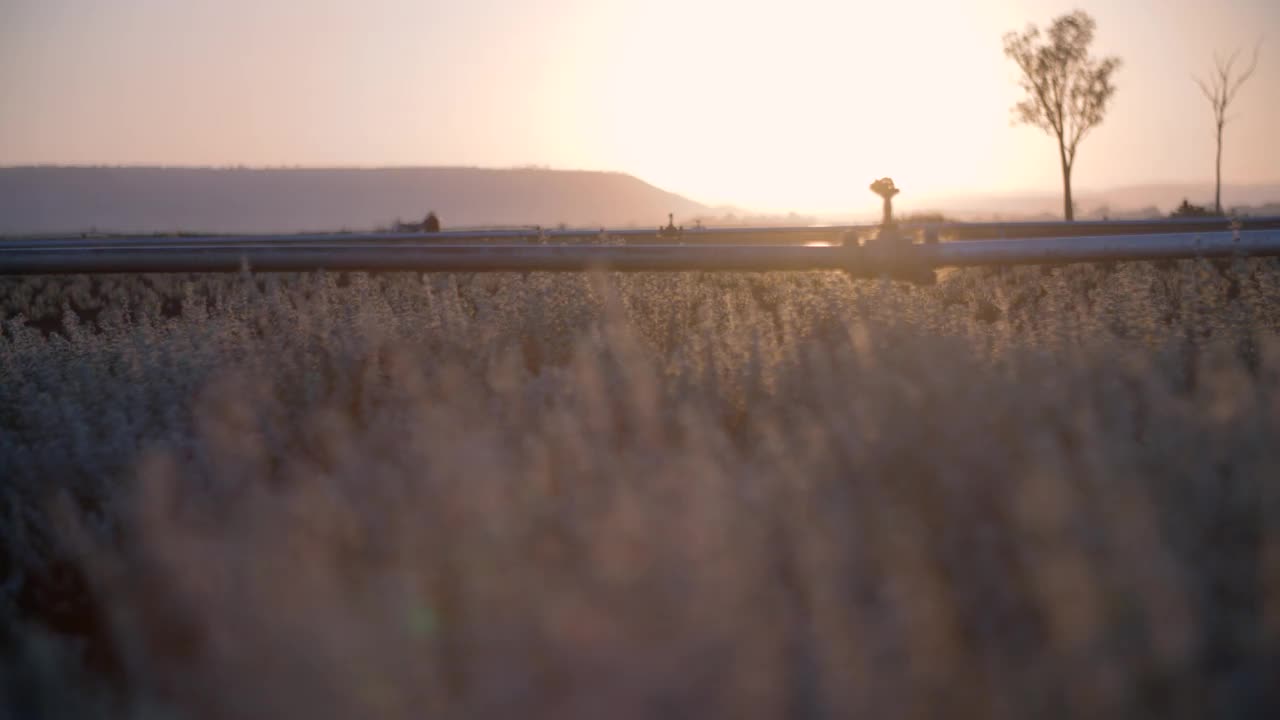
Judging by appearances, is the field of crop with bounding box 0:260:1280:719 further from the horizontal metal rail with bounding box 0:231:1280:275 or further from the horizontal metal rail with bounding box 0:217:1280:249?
the horizontal metal rail with bounding box 0:217:1280:249

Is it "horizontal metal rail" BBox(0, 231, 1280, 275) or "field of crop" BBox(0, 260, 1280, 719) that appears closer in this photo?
"field of crop" BBox(0, 260, 1280, 719)

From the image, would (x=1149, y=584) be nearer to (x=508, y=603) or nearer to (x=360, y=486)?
(x=508, y=603)

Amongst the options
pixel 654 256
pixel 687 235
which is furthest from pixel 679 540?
pixel 687 235

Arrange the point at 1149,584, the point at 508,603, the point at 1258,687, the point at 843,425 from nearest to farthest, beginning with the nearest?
the point at 1258,687
the point at 1149,584
the point at 508,603
the point at 843,425

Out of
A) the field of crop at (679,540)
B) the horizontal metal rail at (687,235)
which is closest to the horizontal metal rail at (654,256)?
the field of crop at (679,540)

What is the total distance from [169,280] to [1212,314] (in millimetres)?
11736

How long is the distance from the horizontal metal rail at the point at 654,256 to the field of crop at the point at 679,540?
1.13 m

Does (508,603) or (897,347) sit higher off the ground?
(897,347)

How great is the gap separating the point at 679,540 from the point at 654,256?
2.90 m

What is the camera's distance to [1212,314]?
3.31 meters

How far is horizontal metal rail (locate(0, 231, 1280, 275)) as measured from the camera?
395 cm

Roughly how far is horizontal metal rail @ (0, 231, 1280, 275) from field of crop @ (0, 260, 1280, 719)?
113cm

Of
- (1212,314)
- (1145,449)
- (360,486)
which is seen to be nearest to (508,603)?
(360,486)

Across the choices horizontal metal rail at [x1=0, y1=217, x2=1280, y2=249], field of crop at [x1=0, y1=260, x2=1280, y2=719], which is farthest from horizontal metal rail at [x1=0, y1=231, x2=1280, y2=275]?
horizontal metal rail at [x1=0, y1=217, x2=1280, y2=249]
